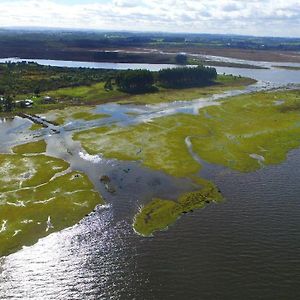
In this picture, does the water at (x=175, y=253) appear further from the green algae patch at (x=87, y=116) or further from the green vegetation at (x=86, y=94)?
the green vegetation at (x=86, y=94)

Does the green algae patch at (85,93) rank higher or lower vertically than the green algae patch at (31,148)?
lower

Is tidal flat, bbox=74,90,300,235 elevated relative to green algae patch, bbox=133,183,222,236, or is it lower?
lower

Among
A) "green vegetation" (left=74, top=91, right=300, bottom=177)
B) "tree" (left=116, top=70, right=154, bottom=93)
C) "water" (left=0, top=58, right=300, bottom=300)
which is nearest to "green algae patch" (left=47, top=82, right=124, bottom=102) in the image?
"tree" (left=116, top=70, right=154, bottom=93)

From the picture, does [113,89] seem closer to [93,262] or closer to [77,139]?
[77,139]

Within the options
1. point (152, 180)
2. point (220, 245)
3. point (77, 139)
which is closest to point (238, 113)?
point (77, 139)

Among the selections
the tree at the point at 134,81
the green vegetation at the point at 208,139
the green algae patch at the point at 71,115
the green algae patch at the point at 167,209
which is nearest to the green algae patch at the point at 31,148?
the green vegetation at the point at 208,139

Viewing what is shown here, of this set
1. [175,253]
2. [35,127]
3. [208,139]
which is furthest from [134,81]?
[175,253]

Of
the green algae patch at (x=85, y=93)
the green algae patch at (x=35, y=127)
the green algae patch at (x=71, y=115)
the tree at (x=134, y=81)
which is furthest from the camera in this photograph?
the tree at (x=134, y=81)

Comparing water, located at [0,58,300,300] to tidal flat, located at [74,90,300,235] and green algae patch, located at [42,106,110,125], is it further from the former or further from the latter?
green algae patch, located at [42,106,110,125]
